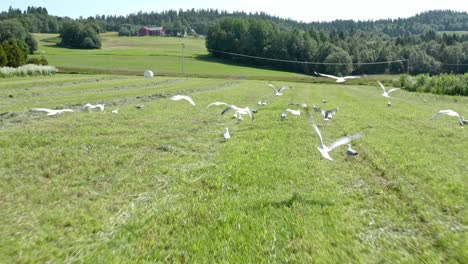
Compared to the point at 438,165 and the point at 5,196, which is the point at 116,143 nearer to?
the point at 5,196

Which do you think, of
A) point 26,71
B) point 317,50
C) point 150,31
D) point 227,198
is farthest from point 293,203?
point 150,31

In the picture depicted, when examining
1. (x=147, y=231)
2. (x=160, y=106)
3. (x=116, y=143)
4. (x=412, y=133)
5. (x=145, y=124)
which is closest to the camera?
(x=147, y=231)

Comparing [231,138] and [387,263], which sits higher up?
[387,263]

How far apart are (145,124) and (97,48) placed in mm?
104463

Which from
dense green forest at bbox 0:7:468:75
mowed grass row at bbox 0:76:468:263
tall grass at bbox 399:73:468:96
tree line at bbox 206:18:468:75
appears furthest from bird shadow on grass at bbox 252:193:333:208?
dense green forest at bbox 0:7:468:75

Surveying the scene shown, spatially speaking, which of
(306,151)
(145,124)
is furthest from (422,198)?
(145,124)

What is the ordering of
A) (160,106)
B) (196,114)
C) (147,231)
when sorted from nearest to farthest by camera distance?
1. (147,231)
2. (196,114)
3. (160,106)

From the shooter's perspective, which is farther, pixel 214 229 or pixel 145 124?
pixel 145 124

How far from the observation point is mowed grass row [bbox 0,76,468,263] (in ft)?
15.3

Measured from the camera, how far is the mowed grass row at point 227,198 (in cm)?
466

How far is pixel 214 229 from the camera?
5.14m

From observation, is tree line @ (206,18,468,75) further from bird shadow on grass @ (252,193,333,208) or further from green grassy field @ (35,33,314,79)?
bird shadow on grass @ (252,193,333,208)

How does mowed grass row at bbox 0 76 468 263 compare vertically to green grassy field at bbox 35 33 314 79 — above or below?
above

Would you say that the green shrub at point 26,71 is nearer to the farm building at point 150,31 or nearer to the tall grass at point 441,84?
the tall grass at point 441,84
